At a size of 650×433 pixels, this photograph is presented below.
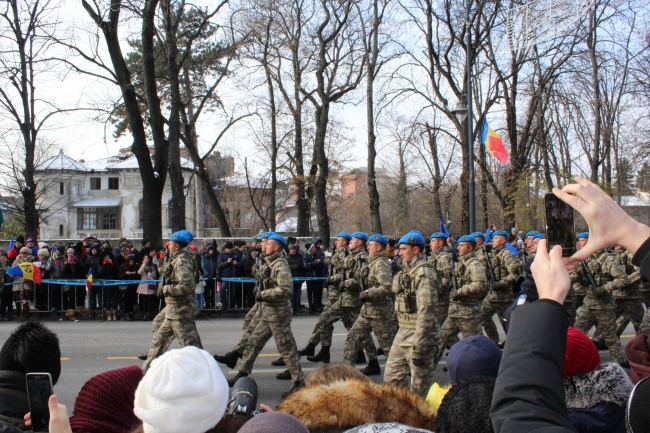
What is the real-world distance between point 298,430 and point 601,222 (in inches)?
43.0

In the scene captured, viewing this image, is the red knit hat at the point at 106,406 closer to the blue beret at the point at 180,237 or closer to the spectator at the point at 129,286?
the blue beret at the point at 180,237

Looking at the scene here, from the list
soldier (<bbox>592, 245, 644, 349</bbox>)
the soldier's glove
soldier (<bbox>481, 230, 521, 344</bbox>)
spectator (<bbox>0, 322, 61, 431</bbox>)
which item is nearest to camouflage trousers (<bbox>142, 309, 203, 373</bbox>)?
the soldier's glove

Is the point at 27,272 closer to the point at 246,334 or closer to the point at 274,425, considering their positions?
the point at 246,334

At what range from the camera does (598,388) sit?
7.97 ft

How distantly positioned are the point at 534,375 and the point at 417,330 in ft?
14.9

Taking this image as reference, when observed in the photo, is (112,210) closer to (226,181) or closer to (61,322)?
(226,181)

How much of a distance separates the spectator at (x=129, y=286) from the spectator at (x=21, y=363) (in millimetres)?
10074

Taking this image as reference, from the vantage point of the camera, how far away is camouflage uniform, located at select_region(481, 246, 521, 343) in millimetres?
9665

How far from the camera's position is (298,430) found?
182 cm

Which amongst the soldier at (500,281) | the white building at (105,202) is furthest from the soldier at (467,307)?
the white building at (105,202)

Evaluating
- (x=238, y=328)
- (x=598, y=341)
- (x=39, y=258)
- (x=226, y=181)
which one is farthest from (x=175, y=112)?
(x=226, y=181)

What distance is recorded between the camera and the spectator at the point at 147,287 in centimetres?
1316

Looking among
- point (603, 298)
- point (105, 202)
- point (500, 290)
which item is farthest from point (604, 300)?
point (105, 202)

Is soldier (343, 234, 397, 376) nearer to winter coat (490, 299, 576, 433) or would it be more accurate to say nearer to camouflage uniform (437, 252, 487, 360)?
camouflage uniform (437, 252, 487, 360)
